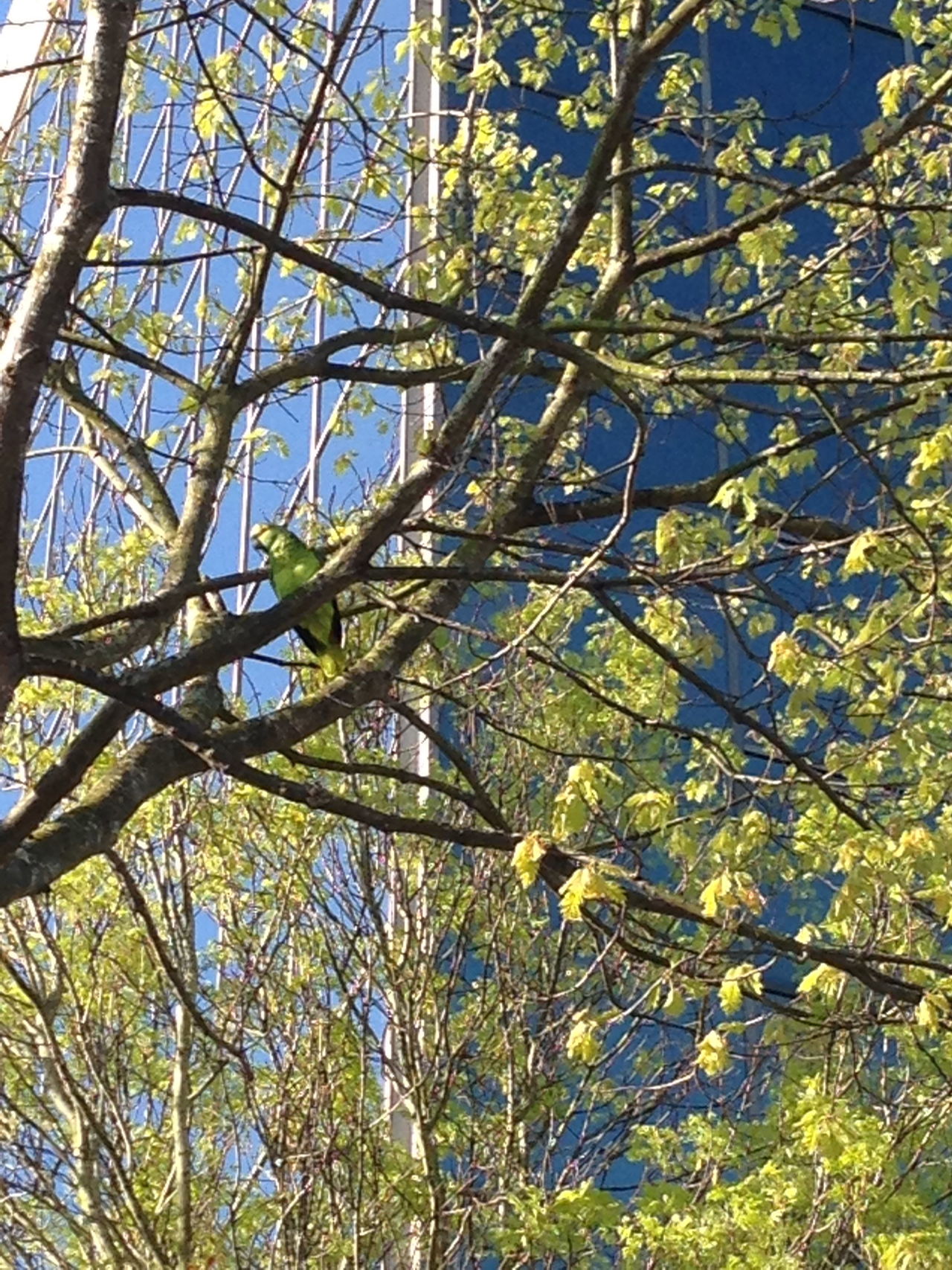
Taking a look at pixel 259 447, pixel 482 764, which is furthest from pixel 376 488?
pixel 482 764

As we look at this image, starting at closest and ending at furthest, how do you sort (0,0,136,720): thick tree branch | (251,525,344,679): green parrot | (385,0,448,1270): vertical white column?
(0,0,136,720): thick tree branch → (251,525,344,679): green parrot → (385,0,448,1270): vertical white column

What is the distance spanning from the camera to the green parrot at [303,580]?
445 centimetres

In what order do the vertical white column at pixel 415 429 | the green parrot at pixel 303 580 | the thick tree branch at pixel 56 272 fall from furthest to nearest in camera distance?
the vertical white column at pixel 415 429 → the green parrot at pixel 303 580 → the thick tree branch at pixel 56 272

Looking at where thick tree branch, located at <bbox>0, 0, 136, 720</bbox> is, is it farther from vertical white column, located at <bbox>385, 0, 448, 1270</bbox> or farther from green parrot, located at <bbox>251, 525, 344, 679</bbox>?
vertical white column, located at <bbox>385, 0, 448, 1270</bbox>

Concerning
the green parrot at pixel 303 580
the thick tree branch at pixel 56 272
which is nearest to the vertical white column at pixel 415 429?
the green parrot at pixel 303 580

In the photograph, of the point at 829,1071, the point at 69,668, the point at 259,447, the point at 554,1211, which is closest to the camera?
the point at 69,668

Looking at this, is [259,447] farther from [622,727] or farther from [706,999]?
[706,999]

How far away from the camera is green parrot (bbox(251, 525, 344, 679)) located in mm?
4453

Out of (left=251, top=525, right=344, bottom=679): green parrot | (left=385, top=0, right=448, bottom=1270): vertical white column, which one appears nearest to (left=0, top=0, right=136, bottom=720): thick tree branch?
(left=251, top=525, right=344, bottom=679): green parrot

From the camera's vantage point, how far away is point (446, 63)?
21.5 feet

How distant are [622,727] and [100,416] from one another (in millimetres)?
2513

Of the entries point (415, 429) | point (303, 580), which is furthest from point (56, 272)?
point (415, 429)

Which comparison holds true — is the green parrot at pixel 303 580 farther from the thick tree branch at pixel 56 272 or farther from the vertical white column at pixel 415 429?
the thick tree branch at pixel 56 272

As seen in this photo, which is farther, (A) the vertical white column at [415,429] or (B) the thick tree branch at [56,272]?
(A) the vertical white column at [415,429]
